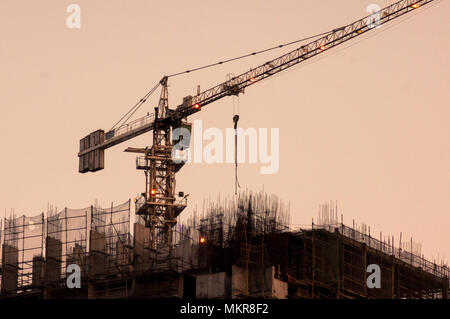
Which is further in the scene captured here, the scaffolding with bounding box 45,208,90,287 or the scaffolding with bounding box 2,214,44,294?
the scaffolding with bounding box 2,214,44,294

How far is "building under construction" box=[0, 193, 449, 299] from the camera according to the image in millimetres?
68875

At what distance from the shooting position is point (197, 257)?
7231 centimetres

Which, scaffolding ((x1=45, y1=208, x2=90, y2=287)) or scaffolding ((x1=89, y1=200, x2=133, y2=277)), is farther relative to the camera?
scaffolding ((x1=45, y1=208, x2=90, y2=287))

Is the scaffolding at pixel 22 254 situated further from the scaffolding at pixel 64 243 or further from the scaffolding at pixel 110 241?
the scaffolding at pixel 110 241

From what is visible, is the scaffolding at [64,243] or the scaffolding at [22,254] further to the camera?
the scaffolding at [22,254]

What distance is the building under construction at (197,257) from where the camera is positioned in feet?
226

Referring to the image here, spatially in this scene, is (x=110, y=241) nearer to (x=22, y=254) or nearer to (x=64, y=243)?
(x=64, y=243)

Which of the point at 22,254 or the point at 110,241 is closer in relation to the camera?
the point at 110,241

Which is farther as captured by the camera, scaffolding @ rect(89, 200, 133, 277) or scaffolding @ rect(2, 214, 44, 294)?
scaffolding @ rect(2, 214, 44, 294)

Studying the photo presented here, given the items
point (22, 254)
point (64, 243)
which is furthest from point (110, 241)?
point (22, 254)

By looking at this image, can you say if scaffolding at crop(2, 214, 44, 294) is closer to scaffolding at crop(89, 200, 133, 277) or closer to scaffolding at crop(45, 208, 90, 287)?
scaffolding at crop(45, 208, 90, 287)
